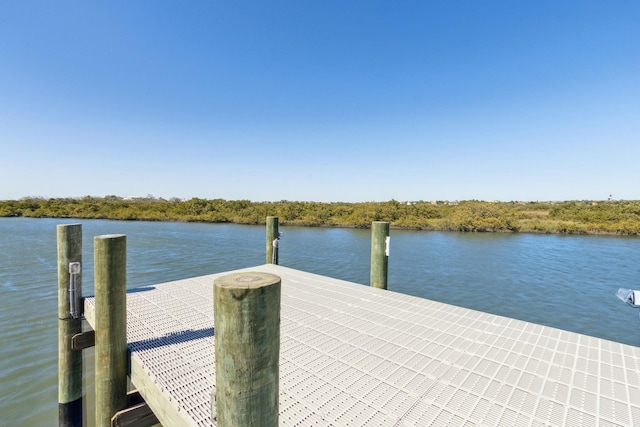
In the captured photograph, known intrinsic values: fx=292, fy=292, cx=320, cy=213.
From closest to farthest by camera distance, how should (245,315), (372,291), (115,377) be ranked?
1. (245,315)
2. (115,377)
3. (372,291)

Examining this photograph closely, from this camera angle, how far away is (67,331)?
2941 mm

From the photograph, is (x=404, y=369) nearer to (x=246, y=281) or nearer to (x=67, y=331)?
(x=246, y=281)

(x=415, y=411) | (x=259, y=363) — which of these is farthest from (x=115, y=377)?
(x=415, y=411)

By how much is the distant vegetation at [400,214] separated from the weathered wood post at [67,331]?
22431 mm

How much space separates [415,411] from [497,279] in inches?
339

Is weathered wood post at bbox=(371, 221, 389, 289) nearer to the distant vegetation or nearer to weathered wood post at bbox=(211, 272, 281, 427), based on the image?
weathered wood post at bbox=(211, 272, 281, 427)

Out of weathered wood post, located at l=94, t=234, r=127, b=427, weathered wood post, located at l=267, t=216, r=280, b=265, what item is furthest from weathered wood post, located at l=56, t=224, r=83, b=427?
weathered wood post, located at l=267, t=216, r=280, b=265

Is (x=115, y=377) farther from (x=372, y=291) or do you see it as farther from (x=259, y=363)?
(x=372, y=291)

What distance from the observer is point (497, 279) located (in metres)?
8.84

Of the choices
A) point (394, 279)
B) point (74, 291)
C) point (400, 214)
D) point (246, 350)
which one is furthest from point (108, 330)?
point (400, 214)

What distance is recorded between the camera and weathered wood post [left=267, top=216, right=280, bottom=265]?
18.9ft

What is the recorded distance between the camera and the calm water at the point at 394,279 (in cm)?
405

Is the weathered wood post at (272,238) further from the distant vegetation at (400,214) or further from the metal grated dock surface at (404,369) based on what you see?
Answer: the distant vegetation at (400,214)

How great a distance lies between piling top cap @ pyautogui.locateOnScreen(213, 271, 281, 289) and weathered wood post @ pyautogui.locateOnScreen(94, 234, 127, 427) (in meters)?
1.44
